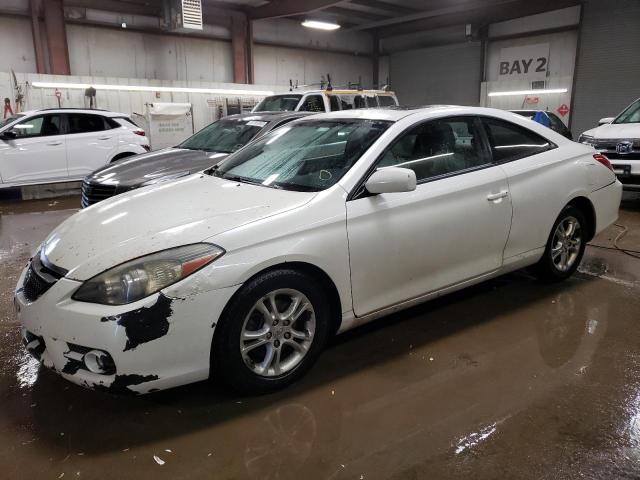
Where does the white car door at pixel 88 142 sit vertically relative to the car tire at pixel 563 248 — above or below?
above

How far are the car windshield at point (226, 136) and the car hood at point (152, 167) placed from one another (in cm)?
27

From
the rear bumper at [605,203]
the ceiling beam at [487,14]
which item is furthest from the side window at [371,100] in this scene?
the ceiling beam at [487,14]

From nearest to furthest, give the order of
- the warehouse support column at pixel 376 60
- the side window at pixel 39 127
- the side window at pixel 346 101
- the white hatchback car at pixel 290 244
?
the white hatchback car at pixel 290 244 < the side window at pixel 39 127 < the side window at pixel 346 101 < the warehouse support column at pixel 376 60

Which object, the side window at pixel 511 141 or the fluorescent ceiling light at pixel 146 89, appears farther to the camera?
the fluorescent ceiling light at pixel 146 89

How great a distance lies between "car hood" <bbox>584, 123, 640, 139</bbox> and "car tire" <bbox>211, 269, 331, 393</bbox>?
6.44m

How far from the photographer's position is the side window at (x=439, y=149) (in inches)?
120

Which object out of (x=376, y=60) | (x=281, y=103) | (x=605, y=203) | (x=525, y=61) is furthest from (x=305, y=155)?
(x=376, y=60)

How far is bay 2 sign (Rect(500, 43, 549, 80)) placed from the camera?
15938mm

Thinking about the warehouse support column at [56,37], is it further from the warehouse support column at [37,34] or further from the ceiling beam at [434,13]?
the ceiling beam at [434,13]

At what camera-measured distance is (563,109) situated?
1554 centimetres

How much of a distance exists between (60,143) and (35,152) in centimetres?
44

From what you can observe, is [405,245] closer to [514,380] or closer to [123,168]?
[514,380]

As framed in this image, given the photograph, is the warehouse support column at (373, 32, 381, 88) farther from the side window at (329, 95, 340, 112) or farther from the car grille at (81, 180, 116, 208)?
the car grille at (81, 180, 116, 208)

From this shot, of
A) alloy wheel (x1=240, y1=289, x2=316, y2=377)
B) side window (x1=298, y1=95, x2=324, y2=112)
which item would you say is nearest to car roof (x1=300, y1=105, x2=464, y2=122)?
alloy wheel (x1=240, y1=289, x2=316, y2=377)
